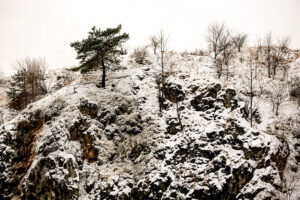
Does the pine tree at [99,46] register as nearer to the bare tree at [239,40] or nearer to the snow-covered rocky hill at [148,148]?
the snow-covered rocky hill at [148,148]

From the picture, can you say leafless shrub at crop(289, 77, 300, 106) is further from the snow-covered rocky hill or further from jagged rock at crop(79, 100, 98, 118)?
jagged rock at crop(79, 100, 98, 118)

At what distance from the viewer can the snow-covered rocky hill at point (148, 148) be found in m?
15.0

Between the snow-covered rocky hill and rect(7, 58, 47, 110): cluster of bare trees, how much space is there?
10778 mm

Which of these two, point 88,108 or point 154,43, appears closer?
point 88,108

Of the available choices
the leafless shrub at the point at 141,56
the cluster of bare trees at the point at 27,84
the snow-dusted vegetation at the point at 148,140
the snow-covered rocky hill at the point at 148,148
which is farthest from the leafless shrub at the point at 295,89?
the cluster of bare trees at the point at 27,84

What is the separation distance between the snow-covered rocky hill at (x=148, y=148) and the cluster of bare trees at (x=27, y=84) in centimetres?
1078

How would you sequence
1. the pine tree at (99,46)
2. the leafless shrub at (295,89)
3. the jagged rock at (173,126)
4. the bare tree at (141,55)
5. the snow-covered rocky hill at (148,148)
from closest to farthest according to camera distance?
the snow-covered rocky hill at (148,148), the jagged rock at (173,126), the pine tree at (99,46), the leafless shrub at (295,89), the bare tree at (141,55)

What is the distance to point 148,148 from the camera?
1797 cm

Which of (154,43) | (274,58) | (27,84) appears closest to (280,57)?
(274,58)

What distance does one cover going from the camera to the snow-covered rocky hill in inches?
589

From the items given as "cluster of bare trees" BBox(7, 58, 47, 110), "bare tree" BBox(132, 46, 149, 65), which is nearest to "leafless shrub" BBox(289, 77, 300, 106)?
"bare tree" BBox(132, 46, 149, 65)

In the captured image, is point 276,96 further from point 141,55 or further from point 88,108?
point 88,108

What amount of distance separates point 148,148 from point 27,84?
24.7 meters

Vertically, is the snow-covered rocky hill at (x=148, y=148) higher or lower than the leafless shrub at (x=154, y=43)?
lower
